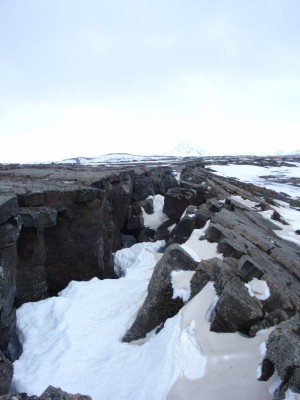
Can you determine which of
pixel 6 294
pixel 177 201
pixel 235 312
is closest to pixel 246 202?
pixel 177 201

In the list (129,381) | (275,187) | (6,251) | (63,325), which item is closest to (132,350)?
(129,381)

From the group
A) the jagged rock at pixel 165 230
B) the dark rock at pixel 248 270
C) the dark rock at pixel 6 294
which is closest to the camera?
the dark rock at pixel 248 270

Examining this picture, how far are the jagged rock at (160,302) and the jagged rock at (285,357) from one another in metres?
3.04

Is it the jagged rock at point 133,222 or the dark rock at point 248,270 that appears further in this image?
the jagged rock at point 133,222

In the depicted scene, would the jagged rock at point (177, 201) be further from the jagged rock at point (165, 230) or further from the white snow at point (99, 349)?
the white snow at point (99, 349)

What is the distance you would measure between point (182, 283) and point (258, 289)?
180cm

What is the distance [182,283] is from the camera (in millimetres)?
8062

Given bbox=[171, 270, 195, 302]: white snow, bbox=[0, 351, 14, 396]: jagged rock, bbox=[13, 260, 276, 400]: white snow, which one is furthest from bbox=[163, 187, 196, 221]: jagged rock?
bbox=[0, 351, 14, 396]: jagged rock

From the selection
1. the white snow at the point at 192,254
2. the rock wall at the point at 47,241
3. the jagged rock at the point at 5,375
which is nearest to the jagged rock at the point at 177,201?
the rock wall at the point at 47,241

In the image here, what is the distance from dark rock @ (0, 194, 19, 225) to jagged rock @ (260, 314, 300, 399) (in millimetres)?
6013

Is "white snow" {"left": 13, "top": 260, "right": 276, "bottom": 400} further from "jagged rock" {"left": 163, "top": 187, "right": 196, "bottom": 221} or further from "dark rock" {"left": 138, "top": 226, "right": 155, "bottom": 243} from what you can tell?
"jagged rock" {"left": 163, "top": 187, "right": 196, "bottom": 221}

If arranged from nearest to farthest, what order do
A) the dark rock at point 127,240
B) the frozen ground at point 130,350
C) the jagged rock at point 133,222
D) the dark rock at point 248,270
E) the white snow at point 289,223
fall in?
the frozen ground at point 130,350
the dark rock at point 248,270
the white snow at point 289,223
the dark rock at point 127,240
the jagged rock at point 133,222

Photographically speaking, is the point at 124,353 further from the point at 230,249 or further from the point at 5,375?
the point at 230,249

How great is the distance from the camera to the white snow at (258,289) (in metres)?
6.77
